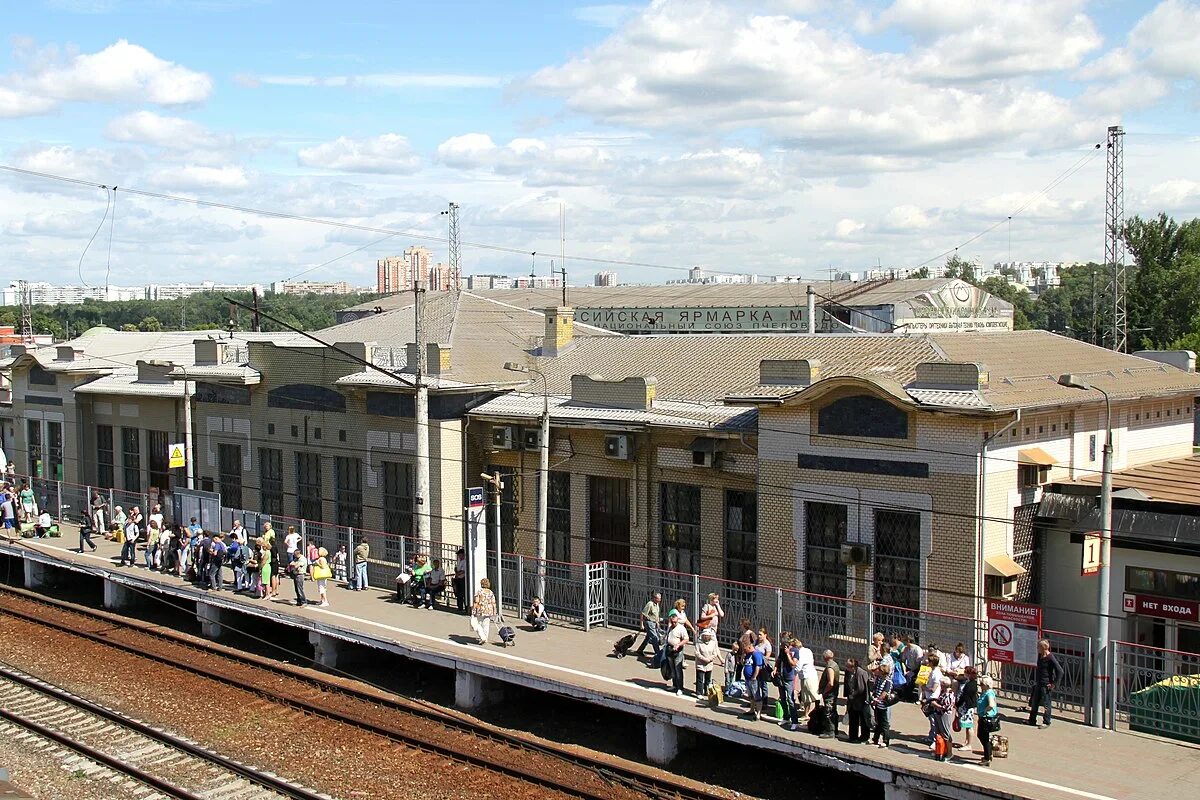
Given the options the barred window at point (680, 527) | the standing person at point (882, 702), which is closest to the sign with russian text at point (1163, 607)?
the standing person at point (882, 702)

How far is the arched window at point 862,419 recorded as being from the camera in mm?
21188

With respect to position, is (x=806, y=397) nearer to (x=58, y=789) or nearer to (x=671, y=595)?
(x=671, y=595)

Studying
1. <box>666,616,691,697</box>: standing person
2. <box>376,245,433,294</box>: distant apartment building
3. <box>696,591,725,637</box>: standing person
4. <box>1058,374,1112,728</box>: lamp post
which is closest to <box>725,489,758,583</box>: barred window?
<box>696,591,725,637</box>: standing person

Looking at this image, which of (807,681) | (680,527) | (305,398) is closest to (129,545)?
(305,398)

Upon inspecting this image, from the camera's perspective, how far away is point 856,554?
843 inches

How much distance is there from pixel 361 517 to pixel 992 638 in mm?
17679

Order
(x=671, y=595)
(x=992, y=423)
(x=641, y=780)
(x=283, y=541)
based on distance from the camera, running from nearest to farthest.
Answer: (x=641, y=780) < (x=992, y=423) < (x=671, y=595) < (x=283, y=541)

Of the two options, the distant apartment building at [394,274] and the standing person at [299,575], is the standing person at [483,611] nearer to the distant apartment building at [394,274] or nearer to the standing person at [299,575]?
the standing person at [299,575]

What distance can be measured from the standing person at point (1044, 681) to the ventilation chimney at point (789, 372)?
24.4 ft

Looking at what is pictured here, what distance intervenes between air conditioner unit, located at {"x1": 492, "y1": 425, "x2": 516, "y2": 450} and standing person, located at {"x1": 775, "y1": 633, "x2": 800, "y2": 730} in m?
11.2

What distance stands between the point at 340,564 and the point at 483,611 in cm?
798

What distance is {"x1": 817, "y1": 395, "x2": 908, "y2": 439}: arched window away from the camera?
2119cm

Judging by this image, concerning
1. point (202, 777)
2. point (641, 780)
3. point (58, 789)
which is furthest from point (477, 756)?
point (58, 789)

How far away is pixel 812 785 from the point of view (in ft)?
58.2
